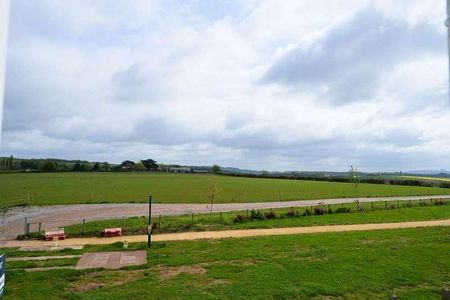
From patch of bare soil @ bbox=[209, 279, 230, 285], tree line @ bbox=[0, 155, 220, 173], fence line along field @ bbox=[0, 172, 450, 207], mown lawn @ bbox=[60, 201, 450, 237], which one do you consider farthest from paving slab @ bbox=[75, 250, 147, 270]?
tree line @ bbox=[0, 155, 220, 173]

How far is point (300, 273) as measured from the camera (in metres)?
13.2

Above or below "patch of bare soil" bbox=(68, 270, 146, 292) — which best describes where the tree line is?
above

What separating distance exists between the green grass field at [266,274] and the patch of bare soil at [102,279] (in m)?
0.03

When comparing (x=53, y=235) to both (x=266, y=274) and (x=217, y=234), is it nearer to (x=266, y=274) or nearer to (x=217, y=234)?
(x=217, y=234)

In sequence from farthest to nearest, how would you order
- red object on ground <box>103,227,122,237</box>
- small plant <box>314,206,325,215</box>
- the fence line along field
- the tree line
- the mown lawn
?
the tree line < the fence line along field < small plant <box>314,206,325,215</box> < the mown lawn < red object on ground <box>103,227,122,237</box>

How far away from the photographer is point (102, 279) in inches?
514

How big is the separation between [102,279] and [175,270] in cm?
252

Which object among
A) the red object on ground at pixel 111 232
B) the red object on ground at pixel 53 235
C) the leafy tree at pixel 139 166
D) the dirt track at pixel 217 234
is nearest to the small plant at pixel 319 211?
the dirt track at pixel 217 234

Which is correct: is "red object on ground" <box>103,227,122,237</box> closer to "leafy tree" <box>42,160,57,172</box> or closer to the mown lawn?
the mown lawn

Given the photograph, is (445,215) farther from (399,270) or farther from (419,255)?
(399,270)

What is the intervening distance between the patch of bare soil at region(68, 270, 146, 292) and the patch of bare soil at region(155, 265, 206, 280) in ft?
2.26

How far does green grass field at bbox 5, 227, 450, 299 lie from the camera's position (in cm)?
1123

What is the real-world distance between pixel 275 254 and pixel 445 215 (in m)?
22.1

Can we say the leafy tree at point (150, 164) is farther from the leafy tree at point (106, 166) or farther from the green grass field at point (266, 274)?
the green grass field at point (266, 274)
